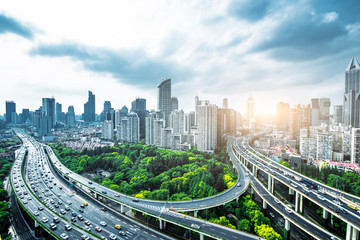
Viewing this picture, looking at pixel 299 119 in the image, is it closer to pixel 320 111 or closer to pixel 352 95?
pixel 352 95

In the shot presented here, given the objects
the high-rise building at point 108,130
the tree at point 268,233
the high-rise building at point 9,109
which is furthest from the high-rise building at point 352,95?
the high-rise building at point 9,109

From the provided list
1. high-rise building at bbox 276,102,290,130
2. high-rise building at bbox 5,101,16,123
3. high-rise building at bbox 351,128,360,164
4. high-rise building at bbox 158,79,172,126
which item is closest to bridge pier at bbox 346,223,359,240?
high-rise building at bbox 351,128,360,164

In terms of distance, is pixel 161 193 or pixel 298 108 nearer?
pixel 161 193

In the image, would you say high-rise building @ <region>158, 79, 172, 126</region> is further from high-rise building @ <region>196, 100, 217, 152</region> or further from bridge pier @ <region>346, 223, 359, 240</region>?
bridge pier @ <region>346, 223, 359, 240</region>

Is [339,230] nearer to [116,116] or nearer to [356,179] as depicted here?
[356,179]

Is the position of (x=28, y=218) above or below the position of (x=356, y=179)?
below

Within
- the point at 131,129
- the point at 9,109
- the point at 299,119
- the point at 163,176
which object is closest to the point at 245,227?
the point at 163,176

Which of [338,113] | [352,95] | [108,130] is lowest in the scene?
[108,130]

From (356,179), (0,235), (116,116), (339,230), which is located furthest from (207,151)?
(116,116)
